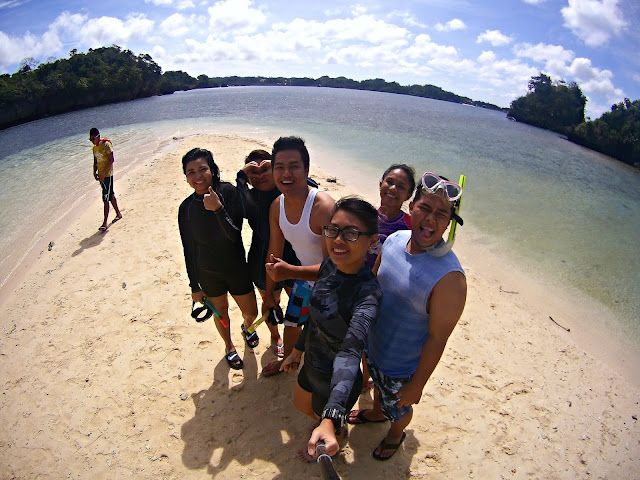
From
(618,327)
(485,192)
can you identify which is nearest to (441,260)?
(618,327)

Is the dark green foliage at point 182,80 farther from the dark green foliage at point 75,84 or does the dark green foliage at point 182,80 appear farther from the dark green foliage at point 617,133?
the dark green foliage at point 617,133

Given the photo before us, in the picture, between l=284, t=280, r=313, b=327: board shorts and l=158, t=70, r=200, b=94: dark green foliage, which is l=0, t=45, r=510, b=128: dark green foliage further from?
l=284, t=280, r=313, b=327: board shorts

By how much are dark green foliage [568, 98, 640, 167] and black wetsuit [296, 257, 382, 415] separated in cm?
4169

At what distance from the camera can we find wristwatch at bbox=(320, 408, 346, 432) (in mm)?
1623

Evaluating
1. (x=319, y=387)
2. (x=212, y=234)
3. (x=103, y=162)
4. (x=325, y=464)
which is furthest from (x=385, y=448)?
(x=103, y=162)

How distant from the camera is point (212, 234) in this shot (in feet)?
10.5

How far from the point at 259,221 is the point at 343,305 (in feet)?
5.26

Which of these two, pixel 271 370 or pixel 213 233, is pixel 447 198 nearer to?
pixel 213 233

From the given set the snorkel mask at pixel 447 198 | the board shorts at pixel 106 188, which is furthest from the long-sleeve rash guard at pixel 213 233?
the board shorts at pixel 106 188

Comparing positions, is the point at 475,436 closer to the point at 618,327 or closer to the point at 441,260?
the point at 441,260

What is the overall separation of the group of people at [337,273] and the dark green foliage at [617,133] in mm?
41234

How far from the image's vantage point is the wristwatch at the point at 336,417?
1623 mm

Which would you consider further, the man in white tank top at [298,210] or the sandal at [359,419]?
the sandal at [359,419]

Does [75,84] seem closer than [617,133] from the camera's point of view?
No
